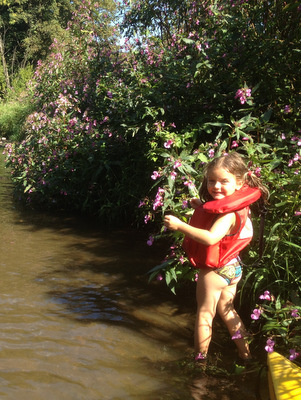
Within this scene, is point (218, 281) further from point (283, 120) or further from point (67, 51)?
point (67, 51)

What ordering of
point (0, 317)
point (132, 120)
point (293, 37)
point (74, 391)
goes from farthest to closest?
point (132, 120) → point (293, 37) → point (0, 317) → point (74, 391)

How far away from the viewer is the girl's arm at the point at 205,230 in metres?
2.56

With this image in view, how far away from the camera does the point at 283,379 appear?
2354 millimetres

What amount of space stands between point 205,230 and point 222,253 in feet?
0.75

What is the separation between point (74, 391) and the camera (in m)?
2.52

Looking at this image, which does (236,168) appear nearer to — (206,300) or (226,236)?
(226,236)

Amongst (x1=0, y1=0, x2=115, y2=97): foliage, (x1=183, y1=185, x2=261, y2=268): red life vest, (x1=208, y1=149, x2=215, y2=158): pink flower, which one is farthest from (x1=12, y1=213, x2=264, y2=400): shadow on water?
(x1=0, y1=0, x2=115, y2=97): foliage

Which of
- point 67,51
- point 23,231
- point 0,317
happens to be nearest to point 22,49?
point 67,51

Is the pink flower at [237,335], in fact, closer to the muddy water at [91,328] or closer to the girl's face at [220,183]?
the muddy water at [91,328]

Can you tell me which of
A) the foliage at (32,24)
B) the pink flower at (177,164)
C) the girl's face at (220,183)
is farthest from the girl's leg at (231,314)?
the foliage at (32,24)

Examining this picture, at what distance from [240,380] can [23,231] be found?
4.03 m

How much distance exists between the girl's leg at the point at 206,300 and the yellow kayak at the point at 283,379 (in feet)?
1.40

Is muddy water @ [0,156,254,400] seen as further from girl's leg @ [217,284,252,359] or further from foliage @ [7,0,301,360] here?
foliage @ [7,0,301,360]

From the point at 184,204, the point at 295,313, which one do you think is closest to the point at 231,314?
the point at 295,313
